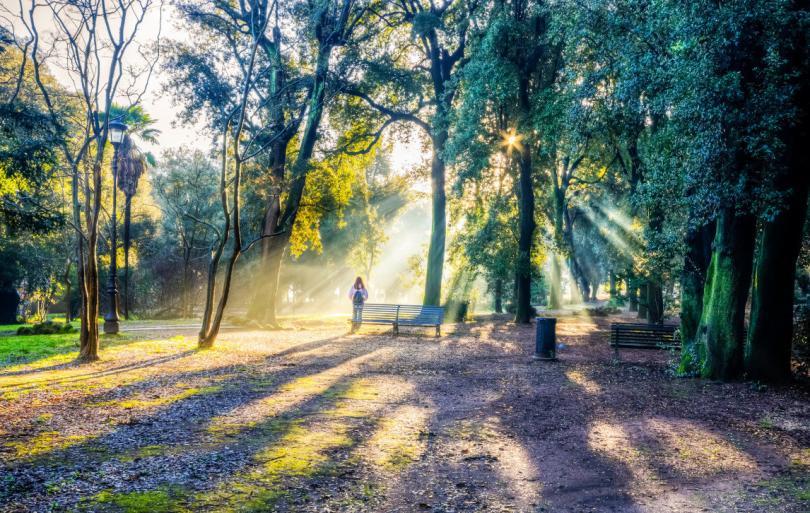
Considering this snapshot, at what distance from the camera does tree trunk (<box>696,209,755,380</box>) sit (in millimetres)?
9008

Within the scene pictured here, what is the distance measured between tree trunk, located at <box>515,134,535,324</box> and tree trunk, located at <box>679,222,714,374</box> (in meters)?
9.64

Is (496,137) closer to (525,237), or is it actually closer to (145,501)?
(525,237)

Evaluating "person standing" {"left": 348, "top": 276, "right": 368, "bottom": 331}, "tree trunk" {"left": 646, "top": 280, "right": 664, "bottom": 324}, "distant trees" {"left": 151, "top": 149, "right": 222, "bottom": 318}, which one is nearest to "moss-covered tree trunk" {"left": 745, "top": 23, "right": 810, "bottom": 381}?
"tree trunk" {"left": 646, "top": 280, "right": 664, "bottom": 324}

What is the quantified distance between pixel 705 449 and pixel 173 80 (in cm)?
1621

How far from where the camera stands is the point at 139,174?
25.6 m

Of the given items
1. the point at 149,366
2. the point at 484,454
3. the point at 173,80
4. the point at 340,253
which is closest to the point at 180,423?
the point at 484,454

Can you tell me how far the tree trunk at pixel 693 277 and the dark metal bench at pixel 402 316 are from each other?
749cm

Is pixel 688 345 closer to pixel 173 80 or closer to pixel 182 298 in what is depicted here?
pixel 173 80

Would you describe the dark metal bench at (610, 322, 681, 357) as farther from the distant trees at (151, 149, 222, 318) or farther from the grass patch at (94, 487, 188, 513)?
the distant trees at (151, 149, 222, 318)

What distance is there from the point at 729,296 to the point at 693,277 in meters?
2.67

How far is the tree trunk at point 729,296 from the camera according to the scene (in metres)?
9.01

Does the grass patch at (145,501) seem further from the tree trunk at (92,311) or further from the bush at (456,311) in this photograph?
the bush at (456,311)

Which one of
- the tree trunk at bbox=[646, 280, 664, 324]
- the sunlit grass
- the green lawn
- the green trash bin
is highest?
the tree trunk at bbox=[646, 280, 664, 324]

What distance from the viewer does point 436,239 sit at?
23.3 meters
